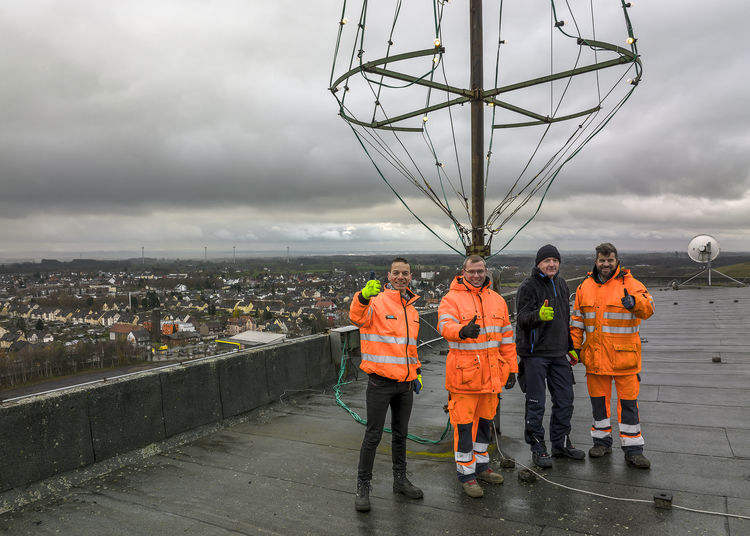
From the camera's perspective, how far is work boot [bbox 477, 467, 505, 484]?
3.86 meters

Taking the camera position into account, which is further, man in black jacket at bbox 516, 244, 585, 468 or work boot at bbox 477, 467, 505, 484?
man in black jacket at bbox 516, 244, 585, 468


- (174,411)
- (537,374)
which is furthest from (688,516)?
(174,411)

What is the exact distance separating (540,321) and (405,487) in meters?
1.89

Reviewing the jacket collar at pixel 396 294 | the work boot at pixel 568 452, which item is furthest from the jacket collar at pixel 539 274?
the work boot at pixel 568 452

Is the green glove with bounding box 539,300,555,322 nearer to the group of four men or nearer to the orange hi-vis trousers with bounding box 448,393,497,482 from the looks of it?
the group of four men

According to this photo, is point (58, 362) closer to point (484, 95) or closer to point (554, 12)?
point (484, 95)

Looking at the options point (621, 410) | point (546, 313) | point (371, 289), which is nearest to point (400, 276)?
point (371, 289)

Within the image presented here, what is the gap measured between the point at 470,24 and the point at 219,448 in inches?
213

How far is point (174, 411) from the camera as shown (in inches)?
194

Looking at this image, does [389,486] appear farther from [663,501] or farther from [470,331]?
[663,501]

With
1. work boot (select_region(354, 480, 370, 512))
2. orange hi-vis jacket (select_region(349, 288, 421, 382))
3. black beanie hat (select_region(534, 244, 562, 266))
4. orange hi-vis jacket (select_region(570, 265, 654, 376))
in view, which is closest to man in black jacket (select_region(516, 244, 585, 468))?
black beanie hat (select_region(534, 244, 562, 266))

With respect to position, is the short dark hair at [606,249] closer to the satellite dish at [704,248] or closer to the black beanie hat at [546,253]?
the black beanie hat at [546,253]

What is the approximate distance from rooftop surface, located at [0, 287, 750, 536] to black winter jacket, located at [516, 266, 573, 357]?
3.47 ft

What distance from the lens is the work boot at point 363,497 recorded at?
11.5ft
